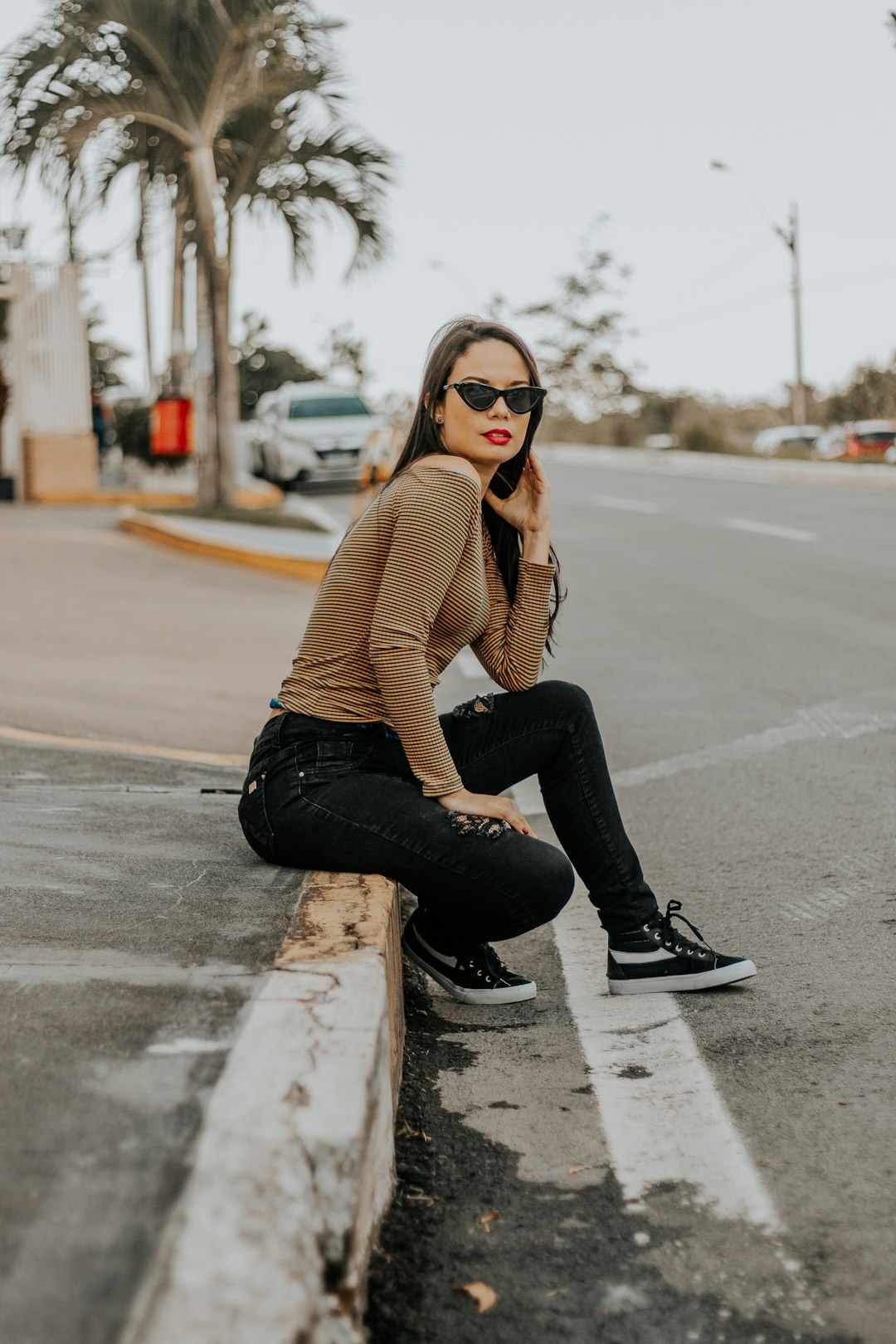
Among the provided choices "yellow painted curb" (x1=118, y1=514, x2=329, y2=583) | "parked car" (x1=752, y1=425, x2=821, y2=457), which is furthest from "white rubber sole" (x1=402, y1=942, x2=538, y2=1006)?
"parked car" (x1=752, y1=425, x2=821, y2=457)

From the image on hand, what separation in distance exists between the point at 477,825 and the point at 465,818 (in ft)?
0.11

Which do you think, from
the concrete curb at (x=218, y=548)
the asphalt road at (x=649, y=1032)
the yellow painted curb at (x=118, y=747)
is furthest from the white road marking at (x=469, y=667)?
the concrete curb at (x=218, y=548)

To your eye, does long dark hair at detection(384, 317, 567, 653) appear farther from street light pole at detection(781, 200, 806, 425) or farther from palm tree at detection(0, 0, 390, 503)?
street light pole at detection(781, 200, 806, 425)

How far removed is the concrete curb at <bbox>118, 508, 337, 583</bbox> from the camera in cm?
1328

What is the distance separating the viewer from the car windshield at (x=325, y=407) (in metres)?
25.0

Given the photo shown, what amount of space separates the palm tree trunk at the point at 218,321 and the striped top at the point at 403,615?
13198mm

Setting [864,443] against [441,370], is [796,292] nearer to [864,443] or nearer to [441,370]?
[864,443]

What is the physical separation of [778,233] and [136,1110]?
38.4 metres

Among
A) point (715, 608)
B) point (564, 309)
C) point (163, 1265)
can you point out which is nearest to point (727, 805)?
point (163, 1265)

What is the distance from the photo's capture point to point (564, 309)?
54.7 m

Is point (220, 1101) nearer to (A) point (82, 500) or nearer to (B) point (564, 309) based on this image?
(A) point (82, 500)

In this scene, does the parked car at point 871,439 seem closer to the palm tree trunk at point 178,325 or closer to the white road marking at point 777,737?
the palm tree trunk at point 178,325

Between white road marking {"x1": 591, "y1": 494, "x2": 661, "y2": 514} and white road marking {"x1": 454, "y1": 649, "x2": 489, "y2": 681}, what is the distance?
9870 mm

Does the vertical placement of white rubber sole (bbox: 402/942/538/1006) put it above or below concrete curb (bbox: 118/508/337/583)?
below
